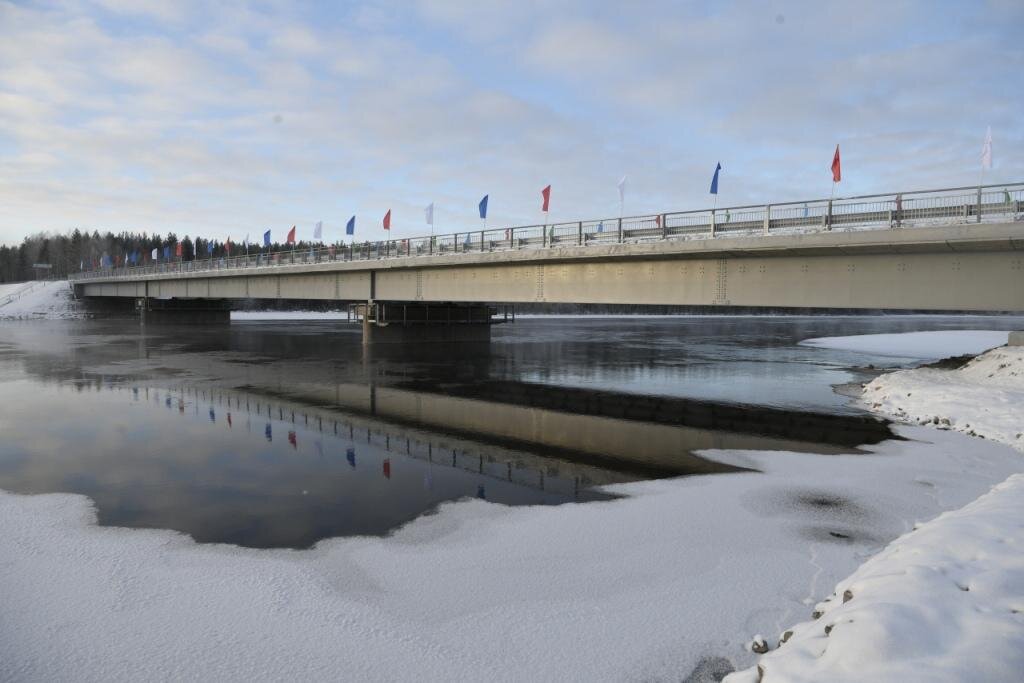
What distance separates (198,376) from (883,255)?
95.5 feet

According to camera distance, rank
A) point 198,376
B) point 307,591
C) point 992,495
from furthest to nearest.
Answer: point 198,376, point 992,495, point 307,591

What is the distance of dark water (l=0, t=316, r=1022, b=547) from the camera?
11562 millimetres

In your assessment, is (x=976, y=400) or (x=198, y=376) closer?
(x=976, y=400)

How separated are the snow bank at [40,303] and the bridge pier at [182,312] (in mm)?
24362

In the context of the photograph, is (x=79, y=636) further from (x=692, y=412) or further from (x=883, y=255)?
(x=883, y=255)

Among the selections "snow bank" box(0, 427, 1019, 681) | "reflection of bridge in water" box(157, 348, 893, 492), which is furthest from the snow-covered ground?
"reflection of bridge in water" box(157, 348, 893, 492)

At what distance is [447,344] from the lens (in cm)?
5250

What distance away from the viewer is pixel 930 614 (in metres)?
5.93

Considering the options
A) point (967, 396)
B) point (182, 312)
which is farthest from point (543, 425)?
point (182, 312)

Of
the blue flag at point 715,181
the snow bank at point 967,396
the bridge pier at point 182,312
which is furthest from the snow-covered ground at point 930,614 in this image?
the bridge pier at point 182,312

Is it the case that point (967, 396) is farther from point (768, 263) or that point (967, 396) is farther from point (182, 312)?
point (182, 312)

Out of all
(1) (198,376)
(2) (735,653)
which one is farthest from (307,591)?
(1) (198,376)

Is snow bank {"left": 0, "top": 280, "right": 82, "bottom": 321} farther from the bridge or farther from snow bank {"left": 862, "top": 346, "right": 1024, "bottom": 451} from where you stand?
snow bank {"left": 862, "top": 346, "right": 1024, "bottom": 451}

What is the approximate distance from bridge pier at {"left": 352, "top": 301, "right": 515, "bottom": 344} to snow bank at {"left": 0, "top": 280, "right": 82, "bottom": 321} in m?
75.5
